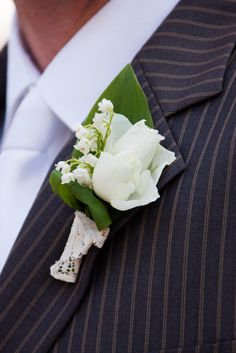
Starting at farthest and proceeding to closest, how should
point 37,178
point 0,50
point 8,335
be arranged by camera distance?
point 0,50 → point 37,178 → point 8,335

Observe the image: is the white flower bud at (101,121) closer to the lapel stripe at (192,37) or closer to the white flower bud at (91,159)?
the white flower bud at (91,159)

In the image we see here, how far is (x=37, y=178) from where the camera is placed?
1.20 m

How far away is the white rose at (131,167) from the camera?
0.91 m

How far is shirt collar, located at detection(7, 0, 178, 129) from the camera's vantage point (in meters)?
1.20

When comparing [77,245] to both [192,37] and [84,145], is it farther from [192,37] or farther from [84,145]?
[192,37]

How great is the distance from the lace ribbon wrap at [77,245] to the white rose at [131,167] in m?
0.06

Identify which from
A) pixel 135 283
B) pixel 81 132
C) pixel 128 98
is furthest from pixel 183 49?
pixel 135 283

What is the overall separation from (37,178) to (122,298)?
0.31 meters

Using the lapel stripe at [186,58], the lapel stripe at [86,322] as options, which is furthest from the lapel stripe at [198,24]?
the lapel stripe at [86,322]

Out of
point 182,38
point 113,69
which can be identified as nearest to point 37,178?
point 113,69

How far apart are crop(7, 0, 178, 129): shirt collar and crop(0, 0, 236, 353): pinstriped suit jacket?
0.32ft

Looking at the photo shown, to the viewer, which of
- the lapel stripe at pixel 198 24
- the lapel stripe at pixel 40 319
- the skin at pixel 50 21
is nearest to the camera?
the lapel stripe at pixel 40 319

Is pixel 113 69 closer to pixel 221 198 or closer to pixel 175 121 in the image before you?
pixel 175 121

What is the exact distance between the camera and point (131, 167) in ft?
2.99
